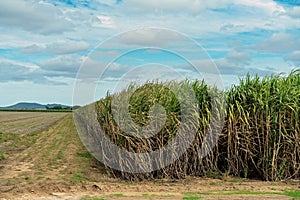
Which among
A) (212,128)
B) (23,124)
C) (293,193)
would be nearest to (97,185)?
(212,128)

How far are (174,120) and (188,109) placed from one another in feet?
1.62

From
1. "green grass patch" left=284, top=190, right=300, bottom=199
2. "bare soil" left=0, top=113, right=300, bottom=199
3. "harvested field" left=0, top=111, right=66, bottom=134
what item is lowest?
"bare soil" left=0, top=113, right=300, bottom=199

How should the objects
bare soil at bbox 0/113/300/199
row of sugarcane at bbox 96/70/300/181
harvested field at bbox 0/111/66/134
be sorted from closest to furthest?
bare soil at bbox 0/113/300/199 → row of sugarcane at bbox 96/70/300/181 → harvested field at bbox 0/111/66/134

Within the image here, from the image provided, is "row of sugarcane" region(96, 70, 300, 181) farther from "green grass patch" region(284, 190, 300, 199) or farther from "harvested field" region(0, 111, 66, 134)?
"harvested field" region(0, 111, 66, 134)

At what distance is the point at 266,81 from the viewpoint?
11.4m

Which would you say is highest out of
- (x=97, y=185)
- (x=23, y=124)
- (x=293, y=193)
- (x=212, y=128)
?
(x=212, y=128)

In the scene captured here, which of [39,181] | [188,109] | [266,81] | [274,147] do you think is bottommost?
[39,181]

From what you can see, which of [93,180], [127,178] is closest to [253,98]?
[127,178]

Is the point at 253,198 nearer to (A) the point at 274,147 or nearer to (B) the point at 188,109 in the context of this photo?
(A) the point at 274,147

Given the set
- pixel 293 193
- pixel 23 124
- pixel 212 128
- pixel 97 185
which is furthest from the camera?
pixel 23 124

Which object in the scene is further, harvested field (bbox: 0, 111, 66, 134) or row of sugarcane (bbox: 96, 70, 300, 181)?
harvested field (bbox: 0, 111, 66, 134)

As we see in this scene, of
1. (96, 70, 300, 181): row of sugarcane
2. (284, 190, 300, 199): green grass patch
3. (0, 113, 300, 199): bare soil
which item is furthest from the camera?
(96, 70, 300, 181): row of sugarcane

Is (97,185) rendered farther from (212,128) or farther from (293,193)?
(293,193)

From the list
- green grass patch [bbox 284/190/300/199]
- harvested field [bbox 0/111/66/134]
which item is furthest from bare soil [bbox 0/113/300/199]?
harvested field [bbox 0/111/66/134]
